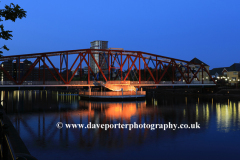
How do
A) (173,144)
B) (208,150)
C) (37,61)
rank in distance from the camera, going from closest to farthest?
(208,150) → (173,144) → (37,61)

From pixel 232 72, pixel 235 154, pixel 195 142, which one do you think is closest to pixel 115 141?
A: pixel 195 142

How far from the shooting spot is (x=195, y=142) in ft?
65.6

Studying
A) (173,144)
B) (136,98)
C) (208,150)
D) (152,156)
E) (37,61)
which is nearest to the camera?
(152,156)

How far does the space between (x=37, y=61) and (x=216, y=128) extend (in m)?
56.3

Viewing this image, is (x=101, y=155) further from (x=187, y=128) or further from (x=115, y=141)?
(x=187, y=128)

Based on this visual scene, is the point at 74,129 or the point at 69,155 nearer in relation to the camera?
the point at 69,155

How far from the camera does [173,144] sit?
19188 millimetres

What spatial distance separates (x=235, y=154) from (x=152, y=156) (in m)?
5.67

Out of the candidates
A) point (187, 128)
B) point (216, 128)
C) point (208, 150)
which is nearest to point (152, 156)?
point (208, 150)

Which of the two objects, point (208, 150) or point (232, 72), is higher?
point (232, 72)

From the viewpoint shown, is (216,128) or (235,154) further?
(216,128)

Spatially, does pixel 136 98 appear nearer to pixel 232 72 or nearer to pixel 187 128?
pixel 187 128

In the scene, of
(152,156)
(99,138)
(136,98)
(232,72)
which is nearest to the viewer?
(152,156)

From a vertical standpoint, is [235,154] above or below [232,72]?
below
